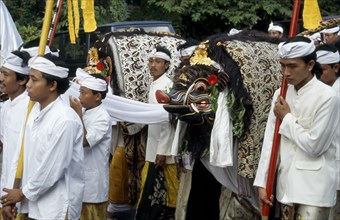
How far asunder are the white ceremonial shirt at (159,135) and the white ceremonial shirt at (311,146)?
253cm

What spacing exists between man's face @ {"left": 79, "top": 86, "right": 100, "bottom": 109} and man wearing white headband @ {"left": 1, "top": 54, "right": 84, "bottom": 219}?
1.64 m

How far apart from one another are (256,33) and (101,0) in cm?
974

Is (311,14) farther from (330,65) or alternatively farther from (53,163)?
(53,163)

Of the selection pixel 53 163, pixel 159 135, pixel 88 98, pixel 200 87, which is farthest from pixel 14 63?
pixel 159 135

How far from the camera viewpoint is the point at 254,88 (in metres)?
7.48

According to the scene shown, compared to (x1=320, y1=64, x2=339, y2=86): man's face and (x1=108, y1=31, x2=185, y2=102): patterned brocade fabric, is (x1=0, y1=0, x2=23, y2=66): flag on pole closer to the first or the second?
(x1=108, y1=31, x2=185, y2=102): patterned brocade fabric

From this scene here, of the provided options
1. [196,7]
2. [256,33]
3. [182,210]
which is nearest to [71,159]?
[182,210]

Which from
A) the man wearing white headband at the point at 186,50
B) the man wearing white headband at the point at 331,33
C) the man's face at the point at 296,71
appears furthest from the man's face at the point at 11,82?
the man wearing white headband at the point at 331,33

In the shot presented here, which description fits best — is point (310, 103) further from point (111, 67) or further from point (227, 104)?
point (111, 67)

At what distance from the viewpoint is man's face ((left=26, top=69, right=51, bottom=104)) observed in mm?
6105

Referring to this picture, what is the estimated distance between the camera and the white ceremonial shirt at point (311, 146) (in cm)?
598

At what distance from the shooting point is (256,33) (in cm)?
830

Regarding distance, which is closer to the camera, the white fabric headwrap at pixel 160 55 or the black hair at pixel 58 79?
the black hair at pixel 58 79

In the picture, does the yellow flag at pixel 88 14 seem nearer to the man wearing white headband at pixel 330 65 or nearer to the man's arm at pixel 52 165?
the man's arm at pixel 52 165
